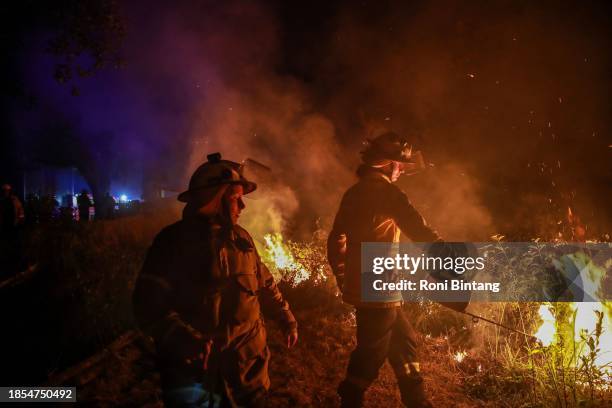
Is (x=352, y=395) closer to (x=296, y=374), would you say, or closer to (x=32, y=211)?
(x=296, y=374)

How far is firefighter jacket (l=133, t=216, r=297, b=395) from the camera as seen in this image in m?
2.35

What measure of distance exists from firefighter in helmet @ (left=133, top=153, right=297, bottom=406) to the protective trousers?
93 cm

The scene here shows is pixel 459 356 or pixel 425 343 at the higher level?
pixel 425 343

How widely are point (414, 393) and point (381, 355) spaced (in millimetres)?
417

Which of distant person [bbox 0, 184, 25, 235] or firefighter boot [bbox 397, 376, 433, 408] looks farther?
distant person [bbox 0, 184, 25, 235]

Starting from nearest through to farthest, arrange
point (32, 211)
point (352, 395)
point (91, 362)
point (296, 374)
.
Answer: point (352, 395) → point (91, 362) → point (296, 374) → point (32, 211)

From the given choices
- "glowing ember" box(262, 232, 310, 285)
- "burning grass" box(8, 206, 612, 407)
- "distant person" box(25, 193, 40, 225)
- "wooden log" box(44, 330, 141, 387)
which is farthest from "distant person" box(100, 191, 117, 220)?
"wooden log" box(44, 330, 141, 387)

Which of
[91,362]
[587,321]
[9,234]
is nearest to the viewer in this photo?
[91,362]

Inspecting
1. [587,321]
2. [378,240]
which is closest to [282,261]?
[378,240]

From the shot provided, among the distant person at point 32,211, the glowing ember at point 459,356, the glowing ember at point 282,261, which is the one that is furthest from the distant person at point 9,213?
the glowing ember at point 459,356

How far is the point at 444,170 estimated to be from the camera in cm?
912

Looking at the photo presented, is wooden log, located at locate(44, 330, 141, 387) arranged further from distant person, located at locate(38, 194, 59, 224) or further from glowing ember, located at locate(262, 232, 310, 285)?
distant person, located at locate(38, 194, 59, 224)

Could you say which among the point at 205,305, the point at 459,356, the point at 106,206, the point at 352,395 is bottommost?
the point at 352,395

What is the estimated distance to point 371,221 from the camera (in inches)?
135
